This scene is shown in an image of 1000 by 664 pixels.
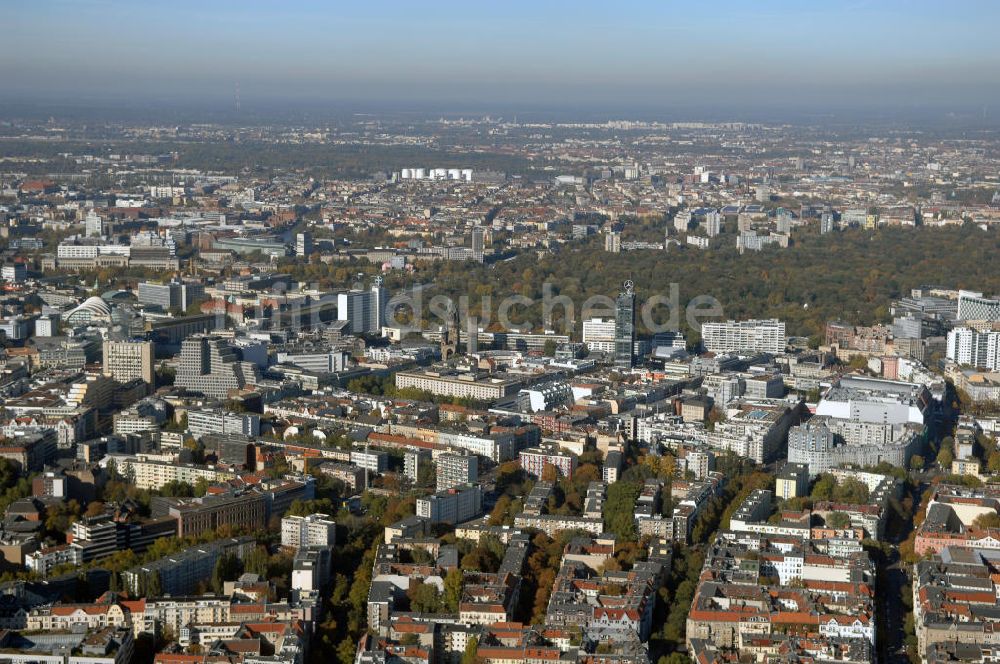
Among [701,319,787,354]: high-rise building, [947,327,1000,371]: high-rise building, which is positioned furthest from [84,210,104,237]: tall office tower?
[947,327,1000,371]: high-rise building

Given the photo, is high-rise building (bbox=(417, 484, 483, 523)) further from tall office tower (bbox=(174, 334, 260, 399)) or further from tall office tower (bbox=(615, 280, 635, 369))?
tall office tower (bbox=(615, 280, 635, 369))

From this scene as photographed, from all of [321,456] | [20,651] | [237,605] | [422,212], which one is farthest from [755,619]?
[422,212]

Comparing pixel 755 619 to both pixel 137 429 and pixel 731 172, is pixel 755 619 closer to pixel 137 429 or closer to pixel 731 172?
pixel 137 429

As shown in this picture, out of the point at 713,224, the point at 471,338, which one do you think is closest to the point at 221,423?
the point at 471,338

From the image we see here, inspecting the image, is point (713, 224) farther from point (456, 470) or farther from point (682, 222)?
point (456, 470)

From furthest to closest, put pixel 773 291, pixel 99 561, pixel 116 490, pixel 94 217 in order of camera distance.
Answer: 1. pixel 94 217
2. pixel 773 291
3. pixel 116 490
4. pixel 99 561

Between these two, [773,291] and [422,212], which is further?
[422,212]
